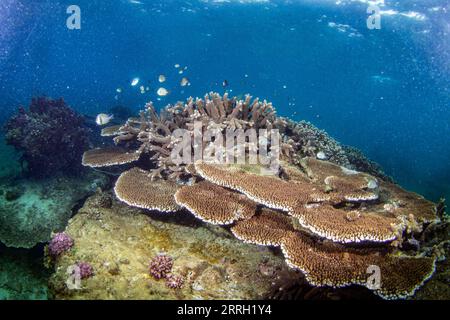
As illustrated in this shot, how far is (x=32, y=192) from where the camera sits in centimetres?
869

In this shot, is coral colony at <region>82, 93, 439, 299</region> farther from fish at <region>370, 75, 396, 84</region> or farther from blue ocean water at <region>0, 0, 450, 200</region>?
fish at <region>370, 75, 396, 84</region>

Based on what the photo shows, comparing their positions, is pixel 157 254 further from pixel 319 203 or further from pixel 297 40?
pixel 297 40

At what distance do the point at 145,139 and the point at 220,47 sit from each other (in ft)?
228

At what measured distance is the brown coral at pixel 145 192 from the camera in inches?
216

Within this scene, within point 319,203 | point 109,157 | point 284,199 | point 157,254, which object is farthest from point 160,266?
point 109,157

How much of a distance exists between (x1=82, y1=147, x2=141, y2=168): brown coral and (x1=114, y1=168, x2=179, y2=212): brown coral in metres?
0.46

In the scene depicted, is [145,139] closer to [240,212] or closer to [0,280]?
[240,212]

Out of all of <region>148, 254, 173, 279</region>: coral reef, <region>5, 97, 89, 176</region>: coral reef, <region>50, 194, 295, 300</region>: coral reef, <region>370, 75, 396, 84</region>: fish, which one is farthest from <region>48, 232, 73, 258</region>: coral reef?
<region>370, 75, 396, 84</region>: fish

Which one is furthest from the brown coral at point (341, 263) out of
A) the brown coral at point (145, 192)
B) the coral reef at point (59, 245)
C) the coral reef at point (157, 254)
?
the coral reef at point (59, 245)

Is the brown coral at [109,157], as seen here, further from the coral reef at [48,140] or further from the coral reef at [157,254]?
the coral reef at [48,140]

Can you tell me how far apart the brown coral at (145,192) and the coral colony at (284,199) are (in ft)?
0.07

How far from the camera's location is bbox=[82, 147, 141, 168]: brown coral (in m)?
6.91
